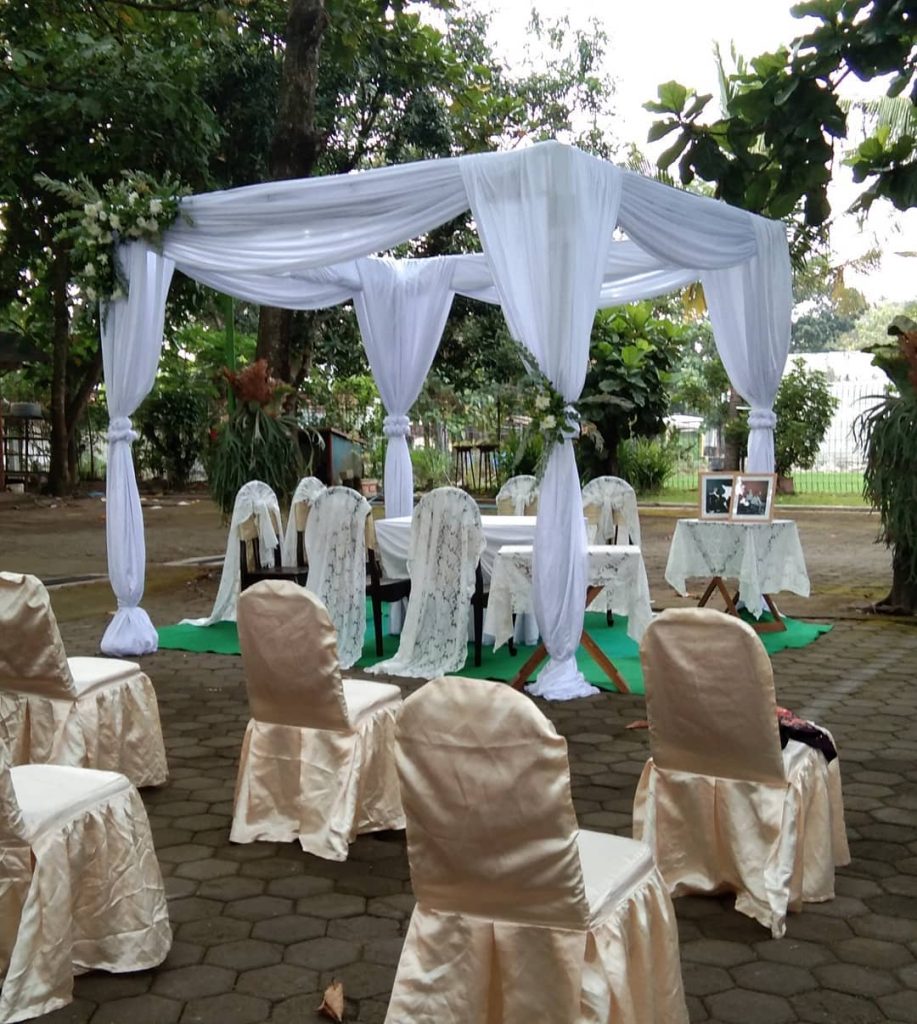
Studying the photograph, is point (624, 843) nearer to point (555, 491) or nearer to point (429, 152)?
point (555, 491)

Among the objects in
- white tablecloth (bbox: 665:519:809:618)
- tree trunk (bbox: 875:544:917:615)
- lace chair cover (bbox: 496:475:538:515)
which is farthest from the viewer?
lace chair cover (bbox: 496:475:538:515)

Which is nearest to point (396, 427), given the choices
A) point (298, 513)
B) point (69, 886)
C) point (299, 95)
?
point (298, 513)

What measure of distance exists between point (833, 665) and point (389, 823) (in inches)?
132

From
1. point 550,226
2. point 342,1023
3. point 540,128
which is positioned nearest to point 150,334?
point 550,226

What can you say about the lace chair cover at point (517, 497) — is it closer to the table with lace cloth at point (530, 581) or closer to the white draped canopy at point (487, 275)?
the white draped canopy at point (487, 275)

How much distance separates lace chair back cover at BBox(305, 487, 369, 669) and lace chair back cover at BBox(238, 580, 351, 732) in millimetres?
2821

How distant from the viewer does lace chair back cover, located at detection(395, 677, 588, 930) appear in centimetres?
194

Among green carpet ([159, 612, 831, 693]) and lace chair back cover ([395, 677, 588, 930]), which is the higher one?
lace chair back cover ([395, 677, 588, 930])

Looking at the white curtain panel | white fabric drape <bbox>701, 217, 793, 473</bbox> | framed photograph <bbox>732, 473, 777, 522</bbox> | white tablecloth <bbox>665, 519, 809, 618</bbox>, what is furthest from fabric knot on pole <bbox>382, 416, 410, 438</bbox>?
framed photograph <bbox>732, 473, 777, 522</bbox>

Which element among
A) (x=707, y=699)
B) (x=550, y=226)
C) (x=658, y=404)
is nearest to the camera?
(x=707, y=699)

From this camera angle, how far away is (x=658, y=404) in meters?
11.9

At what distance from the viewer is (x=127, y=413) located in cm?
647

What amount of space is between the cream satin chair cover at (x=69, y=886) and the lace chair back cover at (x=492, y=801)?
96 centimetres

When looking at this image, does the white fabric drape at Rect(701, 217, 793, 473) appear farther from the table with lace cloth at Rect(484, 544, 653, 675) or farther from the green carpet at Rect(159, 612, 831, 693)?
the table with lace cloth at Rect(484, 544, 653, 675)
